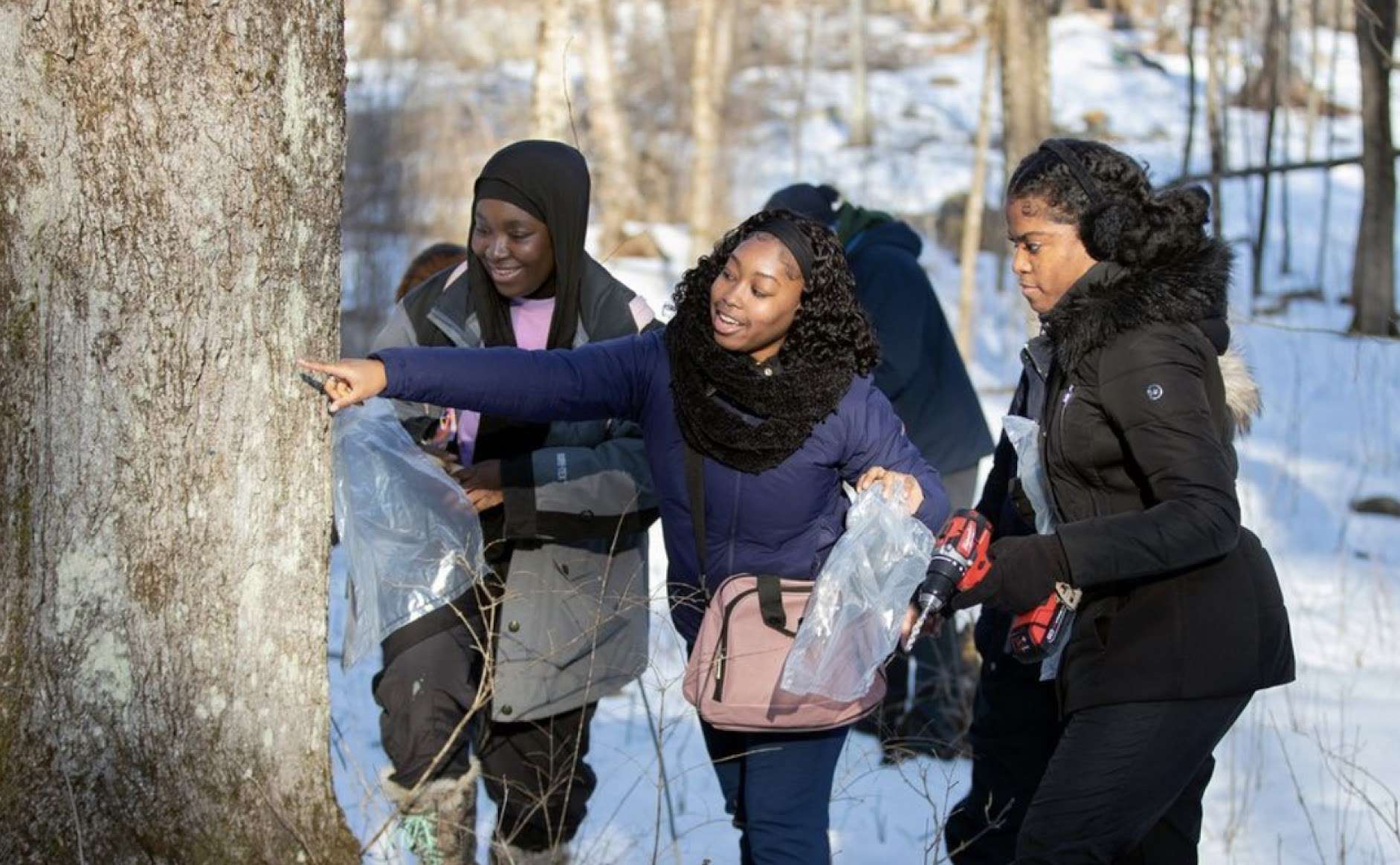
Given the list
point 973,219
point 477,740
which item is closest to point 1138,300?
point 477,740

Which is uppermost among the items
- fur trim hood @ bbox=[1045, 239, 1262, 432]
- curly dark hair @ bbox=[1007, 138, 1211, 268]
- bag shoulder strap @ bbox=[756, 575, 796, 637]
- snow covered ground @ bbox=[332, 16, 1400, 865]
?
curly dark hair @ bbox=[1007, 138, 1211, 268]

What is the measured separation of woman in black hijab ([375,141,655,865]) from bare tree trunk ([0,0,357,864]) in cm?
85

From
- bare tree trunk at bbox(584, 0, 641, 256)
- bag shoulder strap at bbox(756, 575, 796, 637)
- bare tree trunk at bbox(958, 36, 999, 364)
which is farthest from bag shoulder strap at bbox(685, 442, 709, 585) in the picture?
bare tree trunk at bbox(584, 0, 641, 256)

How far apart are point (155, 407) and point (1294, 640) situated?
5949 mm

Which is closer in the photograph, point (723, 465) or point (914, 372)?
point (723, 465)

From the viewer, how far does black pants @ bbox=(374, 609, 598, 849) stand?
3432 millimetres

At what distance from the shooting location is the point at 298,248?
8.41 ft

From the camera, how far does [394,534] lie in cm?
335

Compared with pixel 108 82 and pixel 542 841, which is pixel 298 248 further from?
pixel 542 841

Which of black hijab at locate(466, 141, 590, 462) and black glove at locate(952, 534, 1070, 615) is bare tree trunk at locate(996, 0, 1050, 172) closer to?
black hijab at locate(466, 141, 590, 462)

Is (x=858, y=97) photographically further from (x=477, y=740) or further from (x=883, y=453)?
(x=883, y=453)

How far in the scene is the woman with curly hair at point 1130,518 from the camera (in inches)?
105

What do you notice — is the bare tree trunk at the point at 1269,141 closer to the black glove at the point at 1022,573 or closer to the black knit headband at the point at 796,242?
the black knit headband at the point at 796,242

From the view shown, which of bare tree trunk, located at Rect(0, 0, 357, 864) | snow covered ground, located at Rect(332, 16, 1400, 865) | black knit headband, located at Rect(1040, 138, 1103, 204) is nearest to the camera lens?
bare tree trunk, located at Rect(0, 0, 357, 864)
